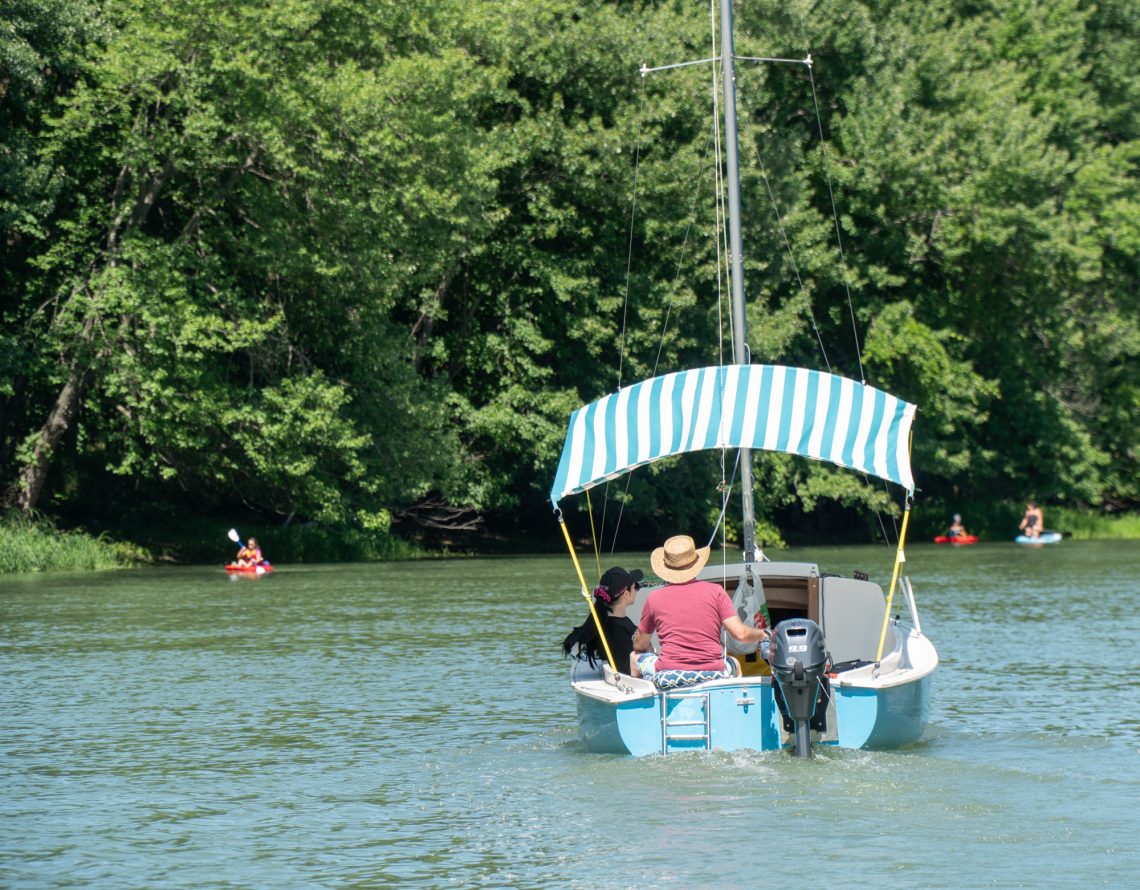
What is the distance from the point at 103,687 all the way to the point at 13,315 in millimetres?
24338

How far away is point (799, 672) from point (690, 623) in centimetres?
109

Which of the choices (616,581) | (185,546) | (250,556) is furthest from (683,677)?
(185,546)

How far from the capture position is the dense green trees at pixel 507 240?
133 ft

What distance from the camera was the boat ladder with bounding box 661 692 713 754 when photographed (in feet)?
46.2

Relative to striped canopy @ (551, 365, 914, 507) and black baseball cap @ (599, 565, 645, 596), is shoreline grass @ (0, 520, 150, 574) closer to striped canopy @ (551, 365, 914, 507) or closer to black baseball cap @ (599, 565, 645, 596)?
striped canopy @ (551, 365, 914, 507)

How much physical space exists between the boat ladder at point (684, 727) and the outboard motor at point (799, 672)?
0.57 metres

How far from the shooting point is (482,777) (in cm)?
1452

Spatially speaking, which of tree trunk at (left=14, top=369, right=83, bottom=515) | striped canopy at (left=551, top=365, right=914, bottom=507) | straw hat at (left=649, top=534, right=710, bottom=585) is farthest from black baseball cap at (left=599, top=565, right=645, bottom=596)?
tree trunk at (left=14, top=369, right=83, bottom=515)

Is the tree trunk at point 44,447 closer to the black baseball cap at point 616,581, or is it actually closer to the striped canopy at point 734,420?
the striped canopy at point 734,420

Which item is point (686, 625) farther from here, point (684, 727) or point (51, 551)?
point (51, 551)

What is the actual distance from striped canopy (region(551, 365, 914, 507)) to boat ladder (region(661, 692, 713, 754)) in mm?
2606

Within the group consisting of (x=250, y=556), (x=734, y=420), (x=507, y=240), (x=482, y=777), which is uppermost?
(x=507, y=240)

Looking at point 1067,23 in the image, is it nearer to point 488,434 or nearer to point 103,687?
point 488,434

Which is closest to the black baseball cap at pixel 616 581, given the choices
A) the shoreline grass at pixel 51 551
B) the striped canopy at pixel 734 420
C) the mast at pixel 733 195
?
the striped canopy at pixel 734 420
